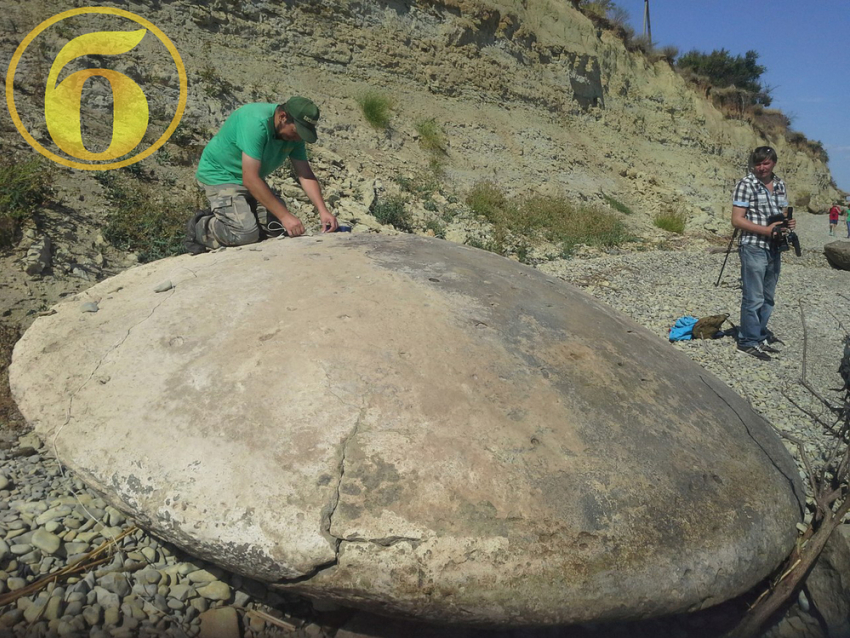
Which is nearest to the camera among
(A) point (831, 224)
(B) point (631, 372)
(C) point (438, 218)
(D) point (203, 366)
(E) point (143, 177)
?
(D) point (203, 366)

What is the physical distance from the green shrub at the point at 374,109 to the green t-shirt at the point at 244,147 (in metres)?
6.97

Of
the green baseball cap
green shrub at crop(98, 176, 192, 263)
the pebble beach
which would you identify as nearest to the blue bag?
the pebble beach

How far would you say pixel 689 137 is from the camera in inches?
638

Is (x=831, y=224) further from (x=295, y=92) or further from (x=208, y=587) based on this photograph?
(x=208, y=587)

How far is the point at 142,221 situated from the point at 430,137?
6580 millimetres

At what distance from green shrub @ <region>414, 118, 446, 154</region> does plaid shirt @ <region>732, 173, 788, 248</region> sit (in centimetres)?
693

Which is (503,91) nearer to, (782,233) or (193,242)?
(782,233)

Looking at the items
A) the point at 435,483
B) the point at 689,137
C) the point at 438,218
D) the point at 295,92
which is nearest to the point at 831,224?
the point at 689,137

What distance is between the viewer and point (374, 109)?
32.2 feet

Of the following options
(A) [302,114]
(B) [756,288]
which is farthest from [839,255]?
(A) [302,114]

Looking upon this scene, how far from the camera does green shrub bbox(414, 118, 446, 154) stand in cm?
1035

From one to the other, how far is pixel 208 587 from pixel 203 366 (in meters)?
0.74

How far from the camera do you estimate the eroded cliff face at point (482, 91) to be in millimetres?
8617

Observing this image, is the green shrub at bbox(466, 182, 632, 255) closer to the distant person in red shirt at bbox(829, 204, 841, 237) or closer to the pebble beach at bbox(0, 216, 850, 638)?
the pebble beach at bbox(0, 216, 850, 638)
